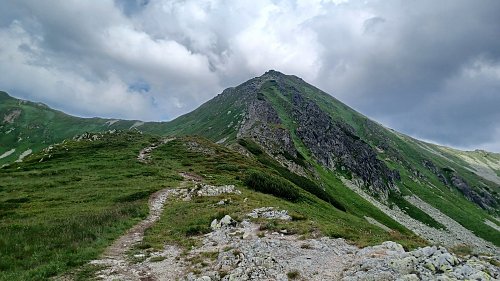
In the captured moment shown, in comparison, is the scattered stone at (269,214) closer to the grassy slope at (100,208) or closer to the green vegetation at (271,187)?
the grassy slope at (100,208)

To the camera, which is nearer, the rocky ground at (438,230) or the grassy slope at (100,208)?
the grassy slope at (100,208)

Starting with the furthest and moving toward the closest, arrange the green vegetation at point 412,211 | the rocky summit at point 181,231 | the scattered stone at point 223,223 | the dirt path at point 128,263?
the green vegetation at point 412,211, the scattered stone at point 223,223, the dirt path at point 128,263, the rocky summit at point 181,231

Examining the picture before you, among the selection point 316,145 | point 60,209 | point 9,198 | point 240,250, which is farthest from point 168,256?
point 316,145

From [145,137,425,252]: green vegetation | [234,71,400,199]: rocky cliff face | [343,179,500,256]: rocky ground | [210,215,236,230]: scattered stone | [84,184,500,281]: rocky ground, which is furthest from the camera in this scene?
[234,71,400,199]: rocky cliff face

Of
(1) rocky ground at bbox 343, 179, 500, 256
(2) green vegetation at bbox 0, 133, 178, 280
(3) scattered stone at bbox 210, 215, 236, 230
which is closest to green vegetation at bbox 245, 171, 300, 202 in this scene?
(2) green vegetation at bbox 0, 133, 178, 280

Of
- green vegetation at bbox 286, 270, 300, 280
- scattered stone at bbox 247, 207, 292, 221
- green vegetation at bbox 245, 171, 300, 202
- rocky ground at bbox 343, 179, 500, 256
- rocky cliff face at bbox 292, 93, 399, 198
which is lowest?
rocky ground at bbox 343, 179, 500, 256

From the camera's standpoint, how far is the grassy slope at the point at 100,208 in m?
22.0

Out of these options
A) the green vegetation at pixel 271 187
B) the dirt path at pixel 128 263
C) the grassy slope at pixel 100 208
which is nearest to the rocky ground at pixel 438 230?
the green vegetation at pixel 271 187

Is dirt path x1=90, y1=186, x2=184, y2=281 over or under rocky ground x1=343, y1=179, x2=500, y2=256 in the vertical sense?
over

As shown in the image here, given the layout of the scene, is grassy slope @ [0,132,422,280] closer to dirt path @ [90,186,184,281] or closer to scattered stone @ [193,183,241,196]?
dirt path @ [90,186,184,281]

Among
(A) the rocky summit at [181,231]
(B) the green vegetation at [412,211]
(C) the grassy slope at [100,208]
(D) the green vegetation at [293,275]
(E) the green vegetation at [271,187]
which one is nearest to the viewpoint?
(D) the green vegetation at [293,275]

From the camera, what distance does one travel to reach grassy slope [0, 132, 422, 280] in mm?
22000

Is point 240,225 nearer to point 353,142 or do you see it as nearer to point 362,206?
point 362,206

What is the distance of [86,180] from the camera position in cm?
5641
